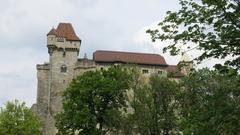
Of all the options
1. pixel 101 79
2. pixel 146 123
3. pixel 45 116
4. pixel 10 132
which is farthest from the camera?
pixel 45 116

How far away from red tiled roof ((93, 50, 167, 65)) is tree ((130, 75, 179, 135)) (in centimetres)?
5186

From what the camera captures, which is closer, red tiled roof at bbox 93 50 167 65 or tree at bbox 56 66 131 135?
tree at bbox 56 66 131 135

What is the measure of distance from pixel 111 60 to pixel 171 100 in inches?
2049

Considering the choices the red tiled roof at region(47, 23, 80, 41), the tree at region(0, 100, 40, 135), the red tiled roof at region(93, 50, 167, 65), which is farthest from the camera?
the red tiled roof at region(47, 23, 80, 41)

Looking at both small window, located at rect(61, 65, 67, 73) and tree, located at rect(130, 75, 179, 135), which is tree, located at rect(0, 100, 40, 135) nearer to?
small window, located at rect(61, 65, 67, 73)

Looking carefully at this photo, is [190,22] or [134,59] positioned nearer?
[190,22]

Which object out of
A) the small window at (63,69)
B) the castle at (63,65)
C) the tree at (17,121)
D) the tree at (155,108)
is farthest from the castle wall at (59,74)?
the tree at (155,108)

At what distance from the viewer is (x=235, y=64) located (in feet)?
55.9

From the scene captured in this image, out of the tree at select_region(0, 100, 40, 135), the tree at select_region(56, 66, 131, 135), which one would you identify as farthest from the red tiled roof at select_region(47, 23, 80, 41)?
the tree at select_region(56, 66, 131, 135)

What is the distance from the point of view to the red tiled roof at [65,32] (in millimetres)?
94381

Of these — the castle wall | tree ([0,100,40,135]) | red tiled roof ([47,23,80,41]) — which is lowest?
tree ([0,100,40,135])

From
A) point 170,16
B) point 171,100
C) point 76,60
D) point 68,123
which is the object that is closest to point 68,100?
point 68,123

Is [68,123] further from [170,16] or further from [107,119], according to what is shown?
[170,16]

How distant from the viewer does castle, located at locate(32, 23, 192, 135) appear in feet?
286
